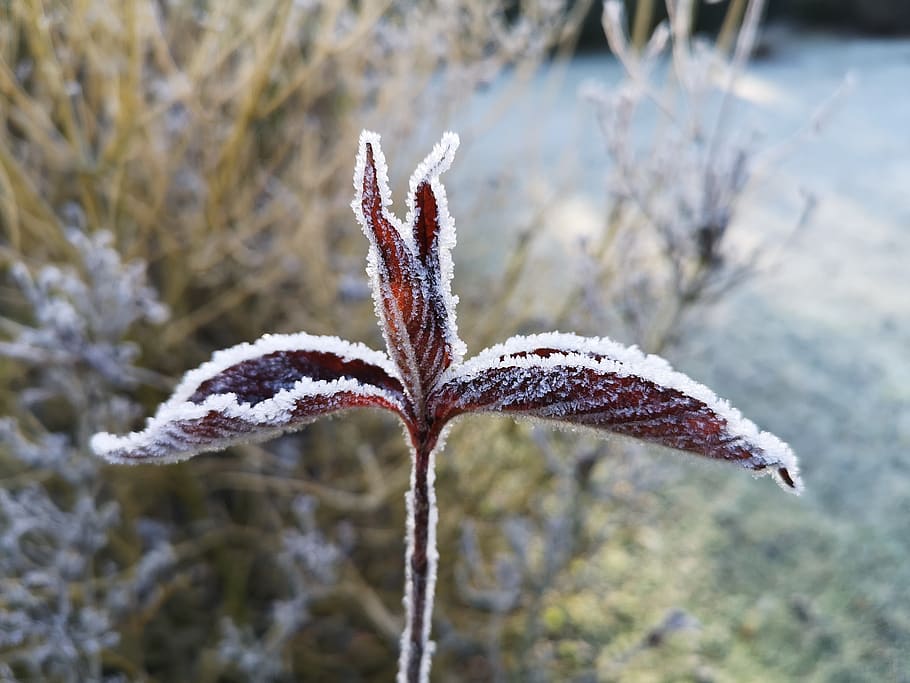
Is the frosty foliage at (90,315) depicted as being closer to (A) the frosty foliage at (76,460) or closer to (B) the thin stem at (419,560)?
(A) the frosty foliage at (76,460)

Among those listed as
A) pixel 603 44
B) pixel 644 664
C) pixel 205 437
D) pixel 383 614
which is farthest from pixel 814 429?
pixel 603 44

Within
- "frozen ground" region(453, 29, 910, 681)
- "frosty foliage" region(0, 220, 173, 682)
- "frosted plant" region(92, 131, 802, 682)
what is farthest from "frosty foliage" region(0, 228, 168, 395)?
"frozen ground" region(453, 29, 910, 681)

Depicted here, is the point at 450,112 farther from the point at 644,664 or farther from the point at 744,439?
the point at 744,439

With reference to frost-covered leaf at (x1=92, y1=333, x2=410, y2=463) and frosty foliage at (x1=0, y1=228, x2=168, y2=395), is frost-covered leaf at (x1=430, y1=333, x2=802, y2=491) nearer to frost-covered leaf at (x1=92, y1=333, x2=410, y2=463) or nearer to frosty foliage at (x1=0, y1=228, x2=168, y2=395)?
frost-covered leaf at (x1=92, y1=333, x2=410, y2=463)

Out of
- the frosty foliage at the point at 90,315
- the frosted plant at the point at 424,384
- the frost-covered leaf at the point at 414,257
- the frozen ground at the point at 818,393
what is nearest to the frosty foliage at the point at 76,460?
the frosty foliage at the point at 90,315

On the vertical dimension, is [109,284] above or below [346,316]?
below

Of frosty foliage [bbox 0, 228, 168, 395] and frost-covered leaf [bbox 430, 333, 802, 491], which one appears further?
frosty foliage [bbox 0, 228, 168, 395]
